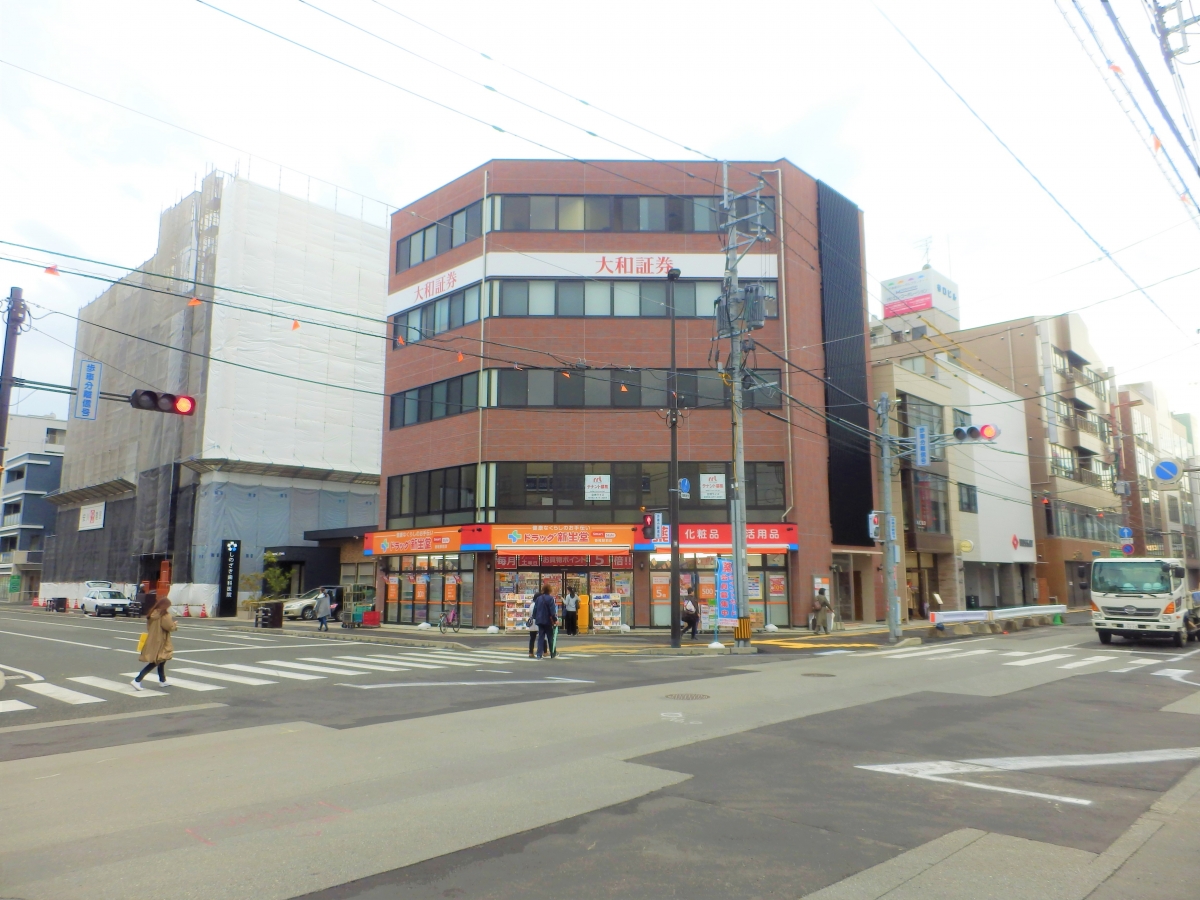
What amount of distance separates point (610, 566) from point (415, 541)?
29.4 ft

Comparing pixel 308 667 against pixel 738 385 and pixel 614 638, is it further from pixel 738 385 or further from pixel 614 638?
pixel 738 385

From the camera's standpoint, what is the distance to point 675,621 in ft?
77.8

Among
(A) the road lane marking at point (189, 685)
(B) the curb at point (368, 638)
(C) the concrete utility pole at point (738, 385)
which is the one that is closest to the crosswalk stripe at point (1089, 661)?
(C) the concrete utility pole at point (738, 385)

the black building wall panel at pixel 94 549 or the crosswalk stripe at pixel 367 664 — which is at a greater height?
the black building wall panel at pixel 94 549

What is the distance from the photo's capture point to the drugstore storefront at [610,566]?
32.1 meters

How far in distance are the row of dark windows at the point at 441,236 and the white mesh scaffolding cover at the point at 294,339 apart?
13.4 metres

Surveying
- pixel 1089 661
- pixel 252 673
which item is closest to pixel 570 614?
pixel 252 673

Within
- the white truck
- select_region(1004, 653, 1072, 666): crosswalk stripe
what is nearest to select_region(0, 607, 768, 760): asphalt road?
select_region(1004, 653, 1072, 666): crosswalk stripe

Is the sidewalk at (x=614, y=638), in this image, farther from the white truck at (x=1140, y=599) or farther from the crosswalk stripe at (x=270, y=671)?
the crosswalk stripe at (x=270, y=671)

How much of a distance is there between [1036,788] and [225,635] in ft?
95.9

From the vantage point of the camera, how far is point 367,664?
59.5ft

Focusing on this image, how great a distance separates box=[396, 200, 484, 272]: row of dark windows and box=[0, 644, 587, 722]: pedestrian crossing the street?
20.4m

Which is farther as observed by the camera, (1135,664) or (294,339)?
(294,339)

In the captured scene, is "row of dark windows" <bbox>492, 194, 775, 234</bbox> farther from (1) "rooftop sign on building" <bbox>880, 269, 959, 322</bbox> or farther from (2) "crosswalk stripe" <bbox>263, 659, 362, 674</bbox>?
(1) "rooftop sign on building" <bbox>880, 269, 959, 322</bbox>
